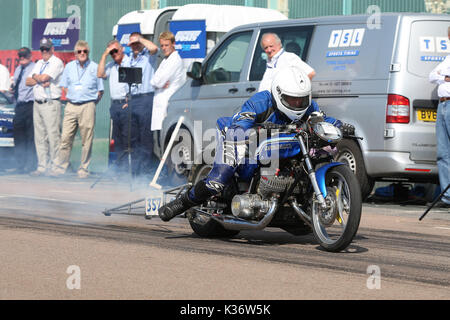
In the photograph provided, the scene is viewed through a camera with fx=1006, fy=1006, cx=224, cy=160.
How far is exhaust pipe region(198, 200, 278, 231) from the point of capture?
827cm

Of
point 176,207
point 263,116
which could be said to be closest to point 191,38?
point 176,207

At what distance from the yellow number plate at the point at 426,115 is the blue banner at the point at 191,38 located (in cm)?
554

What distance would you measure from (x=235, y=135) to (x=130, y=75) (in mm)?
7091

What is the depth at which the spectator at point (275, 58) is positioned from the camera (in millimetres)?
12289

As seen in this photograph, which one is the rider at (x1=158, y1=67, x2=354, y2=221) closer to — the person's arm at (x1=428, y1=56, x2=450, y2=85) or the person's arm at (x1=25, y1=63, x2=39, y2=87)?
the person's arm at (x1=428, y1=56, x2=450, y2=85)

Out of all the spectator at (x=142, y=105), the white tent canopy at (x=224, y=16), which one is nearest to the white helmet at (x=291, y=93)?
the spectator at (x=142, y=105)

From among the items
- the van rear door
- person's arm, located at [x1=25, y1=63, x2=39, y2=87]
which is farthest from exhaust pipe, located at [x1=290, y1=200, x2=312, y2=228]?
person's arm, located at [x1=25, y1=63, x2=39, y2=87]

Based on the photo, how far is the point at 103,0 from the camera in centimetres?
2630

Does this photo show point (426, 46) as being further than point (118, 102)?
No

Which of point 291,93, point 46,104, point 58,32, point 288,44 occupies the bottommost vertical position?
point 46,104

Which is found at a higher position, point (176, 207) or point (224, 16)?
point (224, 16)

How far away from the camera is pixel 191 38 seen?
57.5 feet

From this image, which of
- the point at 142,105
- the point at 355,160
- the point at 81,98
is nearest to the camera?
the point at 355,160

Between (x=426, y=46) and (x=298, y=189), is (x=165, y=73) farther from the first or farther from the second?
(x=298, y=189)
